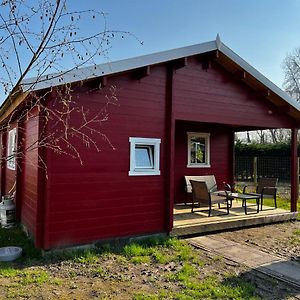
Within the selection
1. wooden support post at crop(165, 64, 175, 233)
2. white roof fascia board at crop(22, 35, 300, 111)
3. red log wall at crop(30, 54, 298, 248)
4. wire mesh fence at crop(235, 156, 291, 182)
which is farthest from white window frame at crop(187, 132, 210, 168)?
wire mesh fence at crop(235, 156, 291, 182)

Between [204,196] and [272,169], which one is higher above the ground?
[272,169]

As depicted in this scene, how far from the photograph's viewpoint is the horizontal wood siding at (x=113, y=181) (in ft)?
18.0

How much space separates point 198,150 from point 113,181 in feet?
15.8

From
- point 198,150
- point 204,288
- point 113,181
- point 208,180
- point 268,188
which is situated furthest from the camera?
point 198,150

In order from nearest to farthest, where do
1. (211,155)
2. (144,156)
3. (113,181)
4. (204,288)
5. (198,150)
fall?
1. (204,288)
2. (113,181)
3. (144,156)
4. (198,150)
5. (211,155)

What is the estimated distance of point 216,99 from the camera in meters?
7.36

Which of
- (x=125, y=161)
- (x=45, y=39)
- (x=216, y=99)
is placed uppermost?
(x=216, y=99)

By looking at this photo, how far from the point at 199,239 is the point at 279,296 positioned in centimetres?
261

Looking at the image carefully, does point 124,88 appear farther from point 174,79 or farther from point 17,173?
point 17,173

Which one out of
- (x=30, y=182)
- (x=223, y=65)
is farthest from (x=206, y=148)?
(x=30, y=182)

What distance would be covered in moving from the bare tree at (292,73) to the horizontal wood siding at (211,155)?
27101 millimetres

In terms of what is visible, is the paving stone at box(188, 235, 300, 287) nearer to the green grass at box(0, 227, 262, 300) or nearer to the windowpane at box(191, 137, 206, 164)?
the green grass at box(0, 227, 262, 300)

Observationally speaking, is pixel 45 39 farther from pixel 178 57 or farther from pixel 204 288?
pixel 178 57

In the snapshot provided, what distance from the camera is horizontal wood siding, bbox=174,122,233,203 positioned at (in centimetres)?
980
